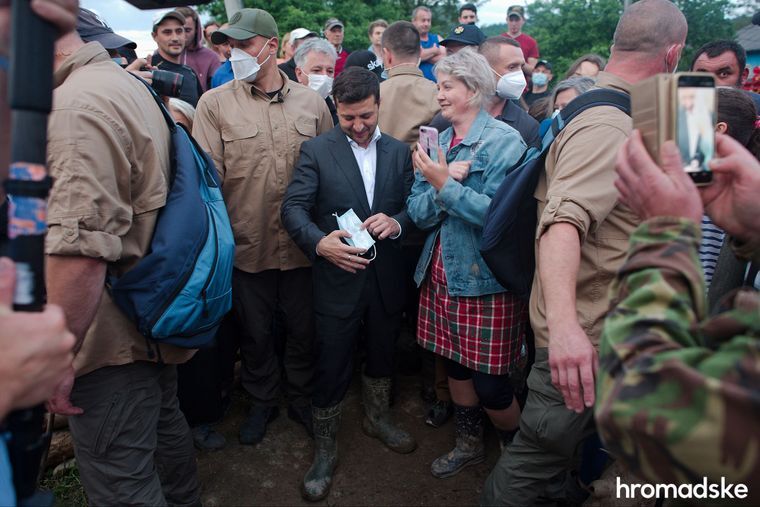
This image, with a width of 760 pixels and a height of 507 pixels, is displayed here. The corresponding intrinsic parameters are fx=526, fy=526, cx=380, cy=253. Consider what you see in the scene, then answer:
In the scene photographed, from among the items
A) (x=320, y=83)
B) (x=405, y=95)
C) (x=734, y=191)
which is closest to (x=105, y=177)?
(x=734, y=191)

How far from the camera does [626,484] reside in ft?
7.39

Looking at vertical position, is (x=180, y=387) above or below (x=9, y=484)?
below

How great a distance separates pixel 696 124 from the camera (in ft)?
3.98

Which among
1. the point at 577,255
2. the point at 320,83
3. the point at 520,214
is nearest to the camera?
the point at 577,255

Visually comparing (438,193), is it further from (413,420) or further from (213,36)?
(213,36)

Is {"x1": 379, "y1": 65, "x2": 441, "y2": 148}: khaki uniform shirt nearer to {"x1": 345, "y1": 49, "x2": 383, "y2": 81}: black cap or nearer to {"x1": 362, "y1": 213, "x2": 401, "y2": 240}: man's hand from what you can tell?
{"x1": 345, "y1": 49, "x2": 383, "y2": 81}: black cap

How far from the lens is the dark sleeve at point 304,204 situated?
279cm

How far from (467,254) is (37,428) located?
2.08 metres

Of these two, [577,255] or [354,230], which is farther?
[354,230]

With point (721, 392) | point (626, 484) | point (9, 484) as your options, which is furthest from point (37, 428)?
point (626, 484)

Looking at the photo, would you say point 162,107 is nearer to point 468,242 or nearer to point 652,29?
point 468,242

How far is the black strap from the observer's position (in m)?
1.99

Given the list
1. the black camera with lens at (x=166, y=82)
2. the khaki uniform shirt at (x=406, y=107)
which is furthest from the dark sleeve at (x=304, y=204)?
the khaki uniform shirt at (x=406, y=107)

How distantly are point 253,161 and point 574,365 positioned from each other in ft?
7.11
